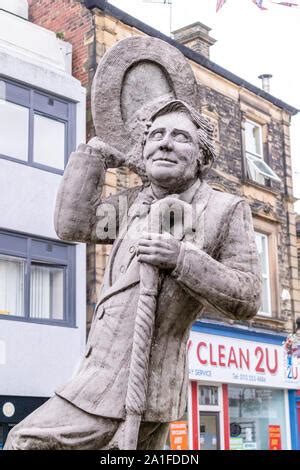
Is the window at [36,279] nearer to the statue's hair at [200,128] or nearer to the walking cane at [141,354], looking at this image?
the statue's hair at [200,128]

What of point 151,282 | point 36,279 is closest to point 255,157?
point 36,279

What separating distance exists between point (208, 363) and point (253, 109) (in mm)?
6369

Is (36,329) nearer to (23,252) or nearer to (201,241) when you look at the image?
(23,252)

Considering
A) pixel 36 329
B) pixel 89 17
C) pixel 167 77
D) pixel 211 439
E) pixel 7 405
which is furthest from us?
pixel 211 439

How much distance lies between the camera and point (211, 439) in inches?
640

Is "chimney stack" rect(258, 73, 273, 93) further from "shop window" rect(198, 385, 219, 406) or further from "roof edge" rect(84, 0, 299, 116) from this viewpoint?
"shop window" rect(198, 385, 219, 406)

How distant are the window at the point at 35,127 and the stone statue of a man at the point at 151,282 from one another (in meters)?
10.2

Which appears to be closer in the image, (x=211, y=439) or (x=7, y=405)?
(x=7, y=405)

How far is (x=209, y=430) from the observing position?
16.4 meters

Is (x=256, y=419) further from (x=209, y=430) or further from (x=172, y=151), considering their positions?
(x=172, y=151)

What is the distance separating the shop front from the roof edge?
220 inches

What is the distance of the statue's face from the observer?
3.53 m

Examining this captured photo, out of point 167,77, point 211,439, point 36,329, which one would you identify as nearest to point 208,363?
point 211,439
